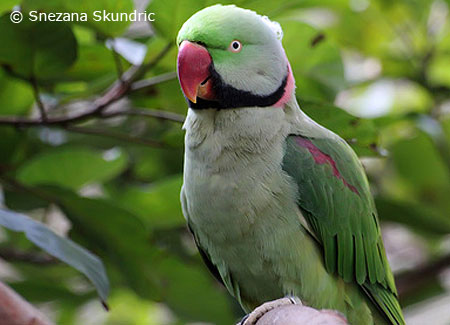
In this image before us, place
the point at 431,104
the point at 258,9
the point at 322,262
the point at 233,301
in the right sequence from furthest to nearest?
the point at 431,104 < the point at 233,301 < the point at 258,9 < the point at 322,262

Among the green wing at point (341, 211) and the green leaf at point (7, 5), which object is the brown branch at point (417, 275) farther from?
the green leaf at point (7, 5)

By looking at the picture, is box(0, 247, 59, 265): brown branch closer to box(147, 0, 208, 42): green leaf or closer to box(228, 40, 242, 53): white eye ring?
box(147, 0, 208, 42): green leaf

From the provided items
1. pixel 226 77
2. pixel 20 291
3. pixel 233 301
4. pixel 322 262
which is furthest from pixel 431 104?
pixel 20 291

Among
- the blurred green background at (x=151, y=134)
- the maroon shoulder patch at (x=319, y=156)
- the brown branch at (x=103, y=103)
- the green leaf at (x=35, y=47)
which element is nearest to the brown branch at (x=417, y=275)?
the blurred green background at (x=151, y=134)

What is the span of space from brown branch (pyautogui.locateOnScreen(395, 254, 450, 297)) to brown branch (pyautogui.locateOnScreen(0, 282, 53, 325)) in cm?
118

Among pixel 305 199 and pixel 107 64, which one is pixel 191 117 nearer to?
pixel 305 199

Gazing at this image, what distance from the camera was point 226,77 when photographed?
1.04 metres

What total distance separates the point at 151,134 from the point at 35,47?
1.56ft

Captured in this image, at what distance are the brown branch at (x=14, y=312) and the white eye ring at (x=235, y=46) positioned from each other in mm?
499

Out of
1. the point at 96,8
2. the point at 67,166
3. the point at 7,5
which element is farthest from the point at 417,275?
the point at 7,5

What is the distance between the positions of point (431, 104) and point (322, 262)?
105 centimetres

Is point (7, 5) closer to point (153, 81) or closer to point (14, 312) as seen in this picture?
point (153, 81)

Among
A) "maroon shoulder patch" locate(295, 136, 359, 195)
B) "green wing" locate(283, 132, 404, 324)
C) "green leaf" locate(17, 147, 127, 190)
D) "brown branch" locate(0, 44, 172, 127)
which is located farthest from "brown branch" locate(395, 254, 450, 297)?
"brown branch" locate(0, 44, 172, 127)

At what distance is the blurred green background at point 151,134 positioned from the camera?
1.31 metres
